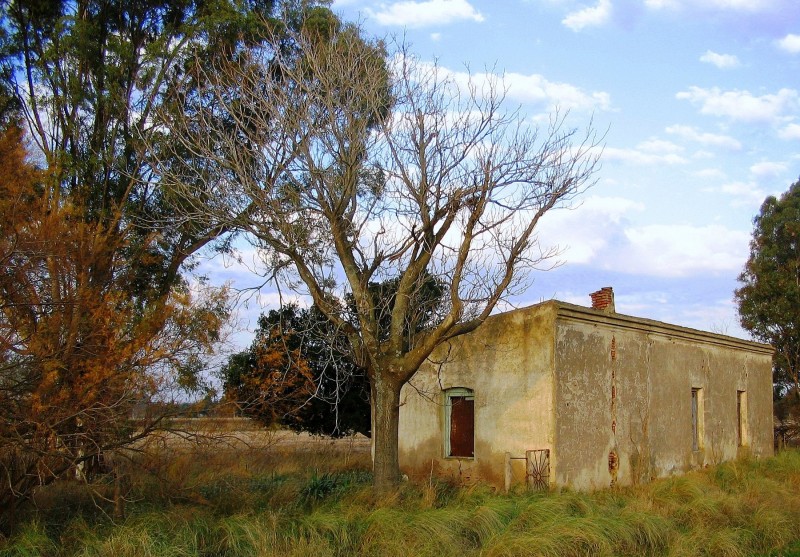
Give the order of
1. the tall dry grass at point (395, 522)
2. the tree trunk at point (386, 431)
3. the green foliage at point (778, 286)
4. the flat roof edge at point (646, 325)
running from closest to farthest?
1. the tall dry grass at point (395, 522)
2. the tree trunk at point (386, 431)
3. the flat roof edge at point (646, 325)
4. the green foliage at point (778, 286)

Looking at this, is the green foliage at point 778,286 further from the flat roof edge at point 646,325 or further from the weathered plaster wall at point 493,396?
the weathered plaster wall at point 493,396

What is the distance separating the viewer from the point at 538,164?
12.5 meters

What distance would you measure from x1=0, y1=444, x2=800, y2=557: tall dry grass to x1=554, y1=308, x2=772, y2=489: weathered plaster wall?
1.30 meters

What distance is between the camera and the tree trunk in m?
12.3

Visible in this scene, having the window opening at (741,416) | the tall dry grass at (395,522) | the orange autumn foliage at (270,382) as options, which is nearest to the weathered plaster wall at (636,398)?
the window opening at (741,416)

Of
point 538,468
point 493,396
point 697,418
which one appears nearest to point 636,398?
point 493,396

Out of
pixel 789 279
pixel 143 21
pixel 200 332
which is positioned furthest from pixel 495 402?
pixel 789 279

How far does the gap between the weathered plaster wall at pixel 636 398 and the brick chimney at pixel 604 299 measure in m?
0.59

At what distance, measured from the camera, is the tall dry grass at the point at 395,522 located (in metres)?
9.18

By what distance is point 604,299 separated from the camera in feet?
55.6

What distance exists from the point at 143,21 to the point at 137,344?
841cm

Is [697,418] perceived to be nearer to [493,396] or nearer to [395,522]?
[493,396]

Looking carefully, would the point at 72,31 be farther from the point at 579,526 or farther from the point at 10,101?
the point at 579,526

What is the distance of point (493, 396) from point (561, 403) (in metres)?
1.54
